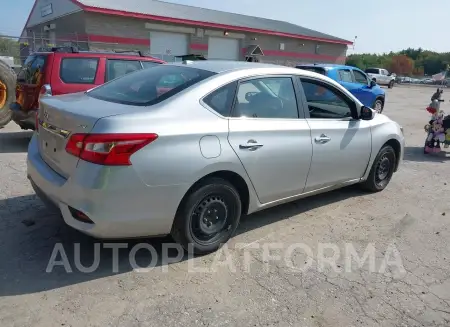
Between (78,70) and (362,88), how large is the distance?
9.93 metres

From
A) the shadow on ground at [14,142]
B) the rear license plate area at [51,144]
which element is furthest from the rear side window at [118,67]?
the rear license plate area at [51,144]

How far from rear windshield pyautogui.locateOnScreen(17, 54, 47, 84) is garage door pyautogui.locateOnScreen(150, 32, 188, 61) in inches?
639

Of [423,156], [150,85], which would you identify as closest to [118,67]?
[150,85]

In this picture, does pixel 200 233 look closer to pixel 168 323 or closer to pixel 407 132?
pixel 168 323

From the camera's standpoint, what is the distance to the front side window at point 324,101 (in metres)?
4.05

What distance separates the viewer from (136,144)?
8.94 feet

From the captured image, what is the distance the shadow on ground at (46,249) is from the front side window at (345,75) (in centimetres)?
926

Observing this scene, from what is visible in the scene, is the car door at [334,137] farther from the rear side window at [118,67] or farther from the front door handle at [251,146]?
the rear side window at [118,67]

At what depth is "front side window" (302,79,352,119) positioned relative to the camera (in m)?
4.05

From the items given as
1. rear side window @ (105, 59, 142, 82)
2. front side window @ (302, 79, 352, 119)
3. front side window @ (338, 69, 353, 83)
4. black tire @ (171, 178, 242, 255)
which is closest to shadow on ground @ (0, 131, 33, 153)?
rear side window @ (105, 59, 142, 82)

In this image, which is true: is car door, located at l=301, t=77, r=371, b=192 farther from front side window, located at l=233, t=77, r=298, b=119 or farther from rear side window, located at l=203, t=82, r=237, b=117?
rear side window, located at l=203, t=82, r=237, b=117

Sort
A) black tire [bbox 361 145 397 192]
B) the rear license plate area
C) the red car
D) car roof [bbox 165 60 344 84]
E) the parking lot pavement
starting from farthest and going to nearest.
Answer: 1. the red car
2. black tire [bbox 361 145 397 192]
3. car roof [bbox 165 60 344 84]
4. the rear license plate area
5. the parking lot pavement

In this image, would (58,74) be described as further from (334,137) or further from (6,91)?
(334,137)

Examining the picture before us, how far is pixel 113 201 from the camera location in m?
2.72
